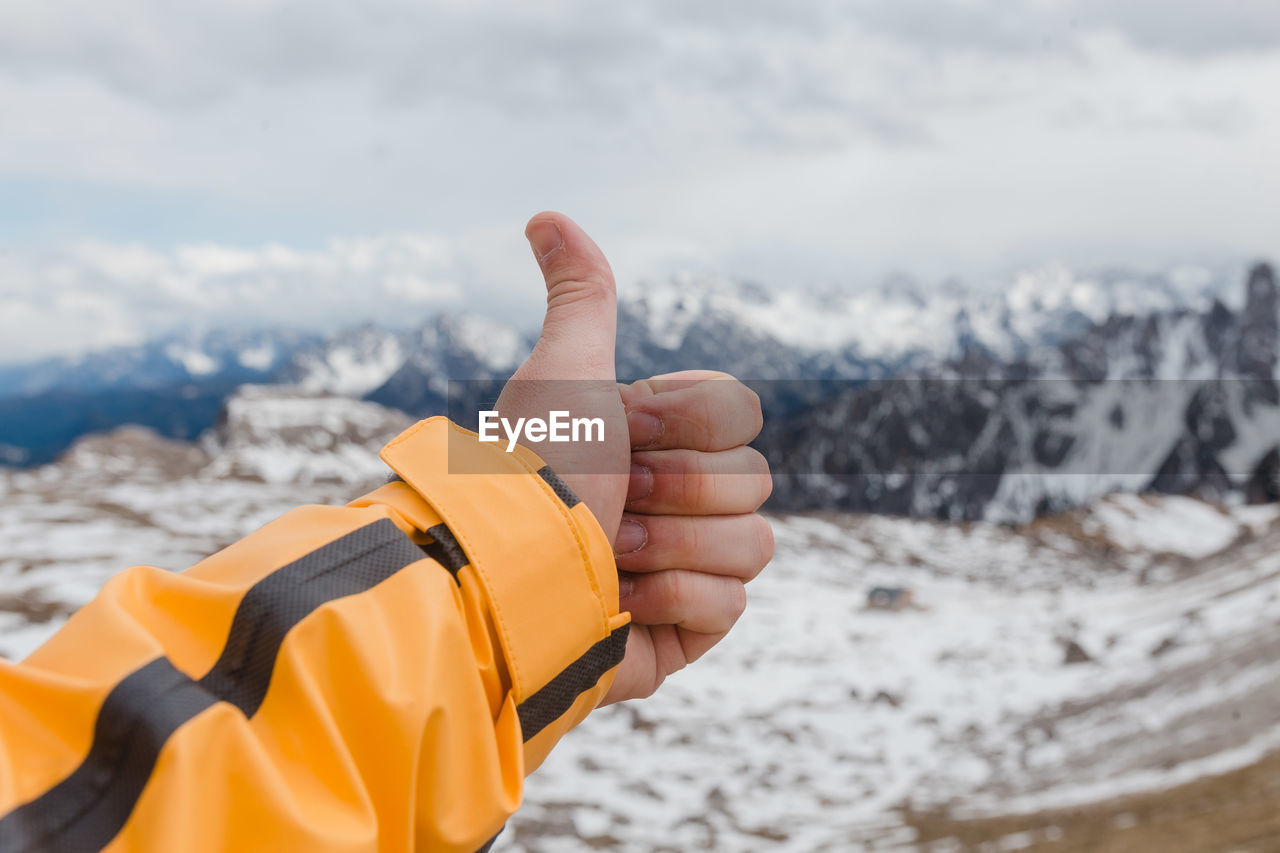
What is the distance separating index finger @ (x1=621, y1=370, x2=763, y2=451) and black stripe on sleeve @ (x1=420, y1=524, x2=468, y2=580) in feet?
5.63

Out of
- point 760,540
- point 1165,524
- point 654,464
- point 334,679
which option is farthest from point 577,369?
point 1165,524

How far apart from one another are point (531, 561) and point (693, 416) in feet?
5.86

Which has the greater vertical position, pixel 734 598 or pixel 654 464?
pixel 654 464

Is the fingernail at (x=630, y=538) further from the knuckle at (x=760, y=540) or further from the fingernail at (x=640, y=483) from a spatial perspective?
the knuckle at (x=760, y=540)

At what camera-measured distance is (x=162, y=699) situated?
2213 mm

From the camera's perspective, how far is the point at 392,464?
10.3 feet

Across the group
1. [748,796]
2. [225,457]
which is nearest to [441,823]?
[748,796]

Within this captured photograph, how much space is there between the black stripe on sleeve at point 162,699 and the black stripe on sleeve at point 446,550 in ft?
0.62

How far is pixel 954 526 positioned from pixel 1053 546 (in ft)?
75.7

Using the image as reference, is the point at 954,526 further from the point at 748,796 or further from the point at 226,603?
the point at 226,603

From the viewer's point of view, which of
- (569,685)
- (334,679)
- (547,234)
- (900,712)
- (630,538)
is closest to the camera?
(334,679)

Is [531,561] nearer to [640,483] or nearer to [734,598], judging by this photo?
[640,483]

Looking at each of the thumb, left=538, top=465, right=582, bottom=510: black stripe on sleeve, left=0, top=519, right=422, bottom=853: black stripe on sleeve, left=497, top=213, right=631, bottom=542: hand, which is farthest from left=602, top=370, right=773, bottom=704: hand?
left=0, top=519, right=422, bottom=853: black stripe on sleeve

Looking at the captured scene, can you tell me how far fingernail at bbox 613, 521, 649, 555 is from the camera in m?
4.21
